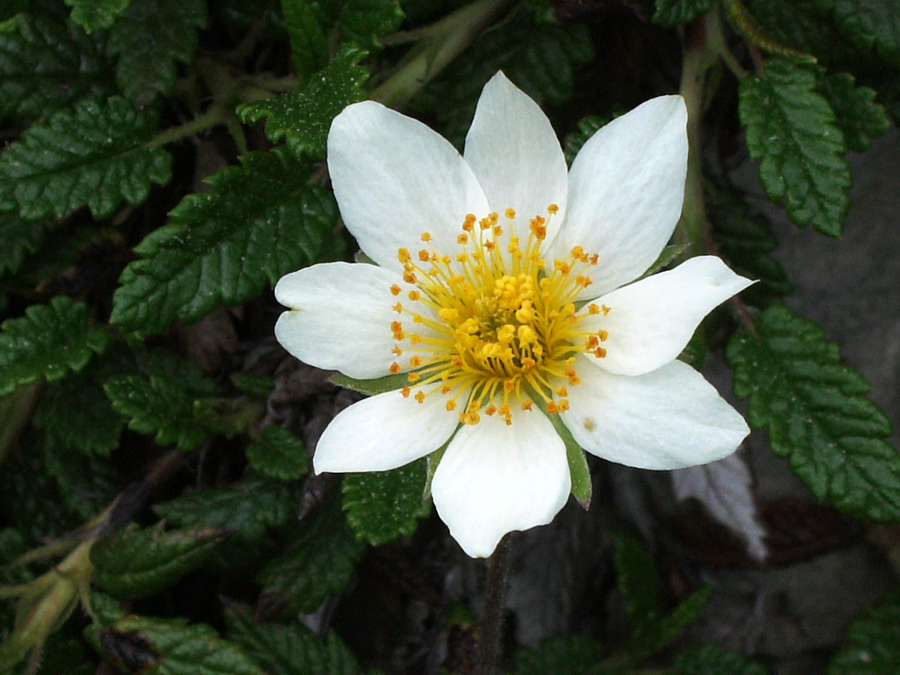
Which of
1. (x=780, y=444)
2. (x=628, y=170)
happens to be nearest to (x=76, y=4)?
(x=628, y=170)

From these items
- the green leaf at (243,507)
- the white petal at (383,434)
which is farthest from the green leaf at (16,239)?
the white petal at (383,434)

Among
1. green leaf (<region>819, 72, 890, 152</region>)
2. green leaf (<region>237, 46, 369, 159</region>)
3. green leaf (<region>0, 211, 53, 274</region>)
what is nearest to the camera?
green leaf (<region>237, 46, 369, 159</region>)

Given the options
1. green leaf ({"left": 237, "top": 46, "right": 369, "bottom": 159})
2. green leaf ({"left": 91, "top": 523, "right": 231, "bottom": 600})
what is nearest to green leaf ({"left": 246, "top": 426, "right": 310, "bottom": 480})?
green leaf ({"left": 91, "top": 523, "right": 231, "bottom": 600})

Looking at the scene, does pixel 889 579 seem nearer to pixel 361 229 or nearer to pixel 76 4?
pixel 361 229

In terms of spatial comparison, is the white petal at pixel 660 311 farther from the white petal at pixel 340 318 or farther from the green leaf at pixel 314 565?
the green leaf at pixel 314 565

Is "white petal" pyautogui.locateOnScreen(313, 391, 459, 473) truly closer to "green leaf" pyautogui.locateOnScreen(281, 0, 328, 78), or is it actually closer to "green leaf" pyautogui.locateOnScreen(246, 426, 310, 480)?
"green leaf" pyautogui.locateOnScreen(246, 426, 310, 480)

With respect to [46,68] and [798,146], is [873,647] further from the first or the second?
[46,68]

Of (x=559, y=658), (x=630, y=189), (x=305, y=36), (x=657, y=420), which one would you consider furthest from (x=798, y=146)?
(x=559, y=658)
